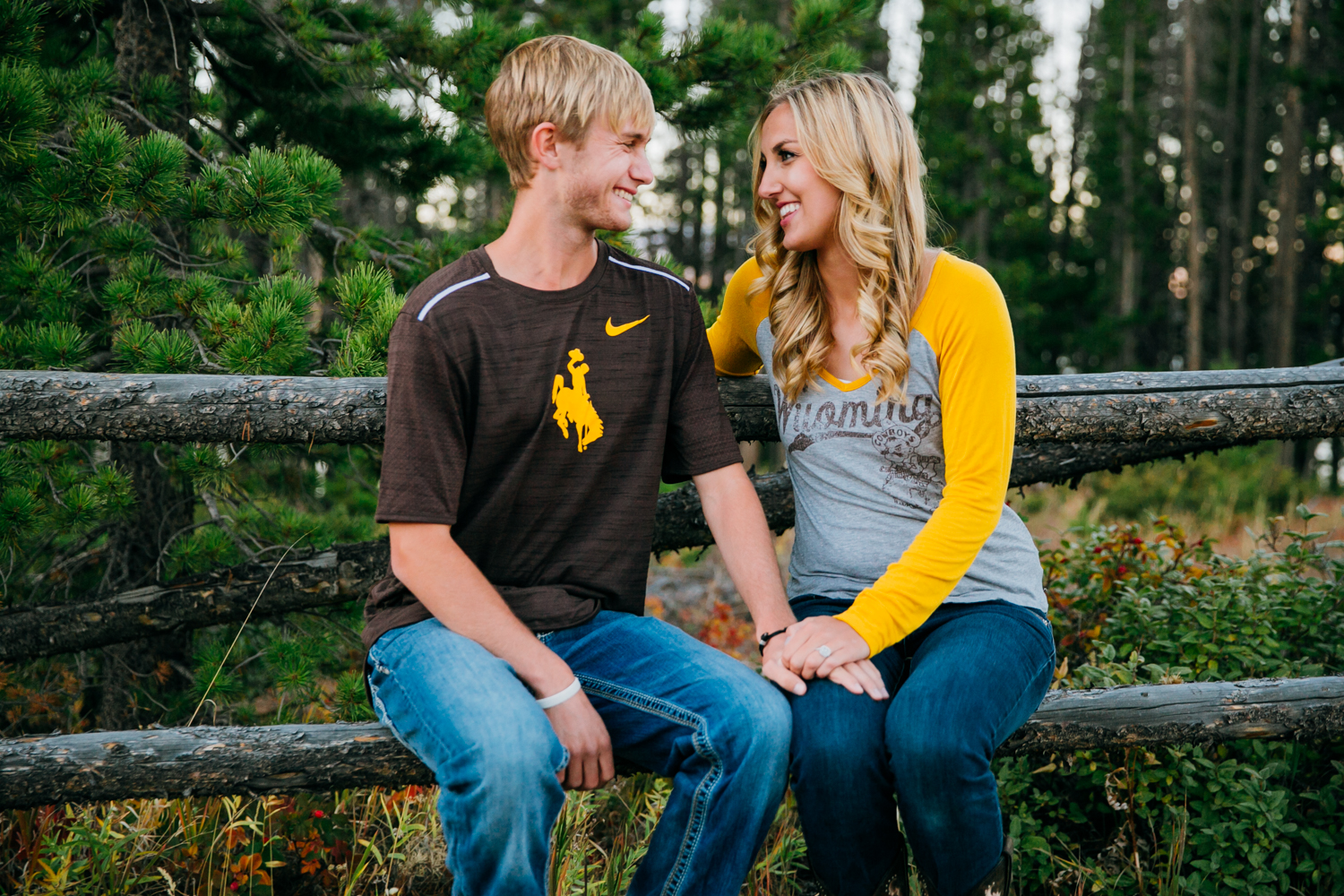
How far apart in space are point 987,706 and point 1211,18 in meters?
31.8

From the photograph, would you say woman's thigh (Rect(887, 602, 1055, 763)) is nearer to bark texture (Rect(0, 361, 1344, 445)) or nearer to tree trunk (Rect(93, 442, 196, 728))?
bark texture (Rect(0, 361, 1344, 445))

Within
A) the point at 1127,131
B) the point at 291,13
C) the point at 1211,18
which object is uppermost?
the point at 1211,18

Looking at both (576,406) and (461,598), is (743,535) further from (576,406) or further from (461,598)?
(461,598)

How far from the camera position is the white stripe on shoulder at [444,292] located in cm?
192

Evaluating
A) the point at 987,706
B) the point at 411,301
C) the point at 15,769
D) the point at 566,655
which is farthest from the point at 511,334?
the point at 15,769

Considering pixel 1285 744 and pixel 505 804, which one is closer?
pixel 505 804

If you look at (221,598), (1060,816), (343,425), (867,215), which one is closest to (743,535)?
(867,215)

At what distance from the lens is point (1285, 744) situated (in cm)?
277

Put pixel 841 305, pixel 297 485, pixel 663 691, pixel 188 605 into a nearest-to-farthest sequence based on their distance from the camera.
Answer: pixel 663 691 → pixel 841 305 → pixel 188 605 → pixel 297 485

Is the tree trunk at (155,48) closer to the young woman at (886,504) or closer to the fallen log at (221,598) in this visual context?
the fallen log at (221,598)

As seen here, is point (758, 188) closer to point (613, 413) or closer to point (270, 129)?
point (613, 413)

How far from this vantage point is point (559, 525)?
2.02m

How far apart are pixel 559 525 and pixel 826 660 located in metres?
0.64

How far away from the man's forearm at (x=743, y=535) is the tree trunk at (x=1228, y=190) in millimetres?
25637
